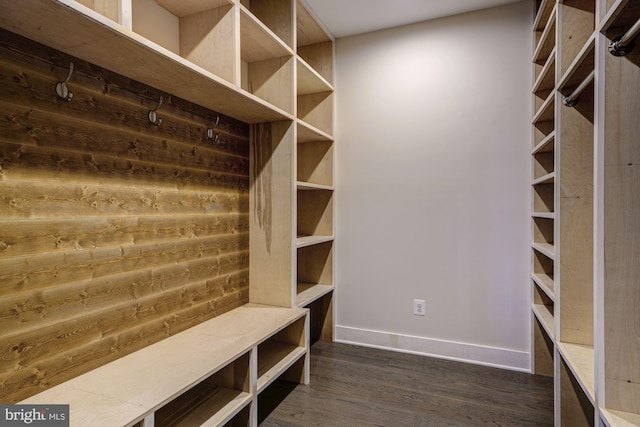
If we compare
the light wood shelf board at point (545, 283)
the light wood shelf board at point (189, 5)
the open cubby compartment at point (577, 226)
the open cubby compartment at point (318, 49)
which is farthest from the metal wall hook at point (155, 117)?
the light wood shelf board at point (545, 283)

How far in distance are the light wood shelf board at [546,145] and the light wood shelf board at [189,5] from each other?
177 cm

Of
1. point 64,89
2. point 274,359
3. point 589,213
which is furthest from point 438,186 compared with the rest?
point 64,89

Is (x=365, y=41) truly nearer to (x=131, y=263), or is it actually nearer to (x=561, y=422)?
(x=131, y=263)

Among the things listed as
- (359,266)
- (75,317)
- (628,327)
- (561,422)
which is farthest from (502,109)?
(75,317)

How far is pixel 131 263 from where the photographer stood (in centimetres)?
155

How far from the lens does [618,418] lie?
3.53ft

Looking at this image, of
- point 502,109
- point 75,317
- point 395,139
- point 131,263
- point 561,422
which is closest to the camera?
point 75,317

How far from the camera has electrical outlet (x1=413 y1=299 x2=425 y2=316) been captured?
2.69 meters

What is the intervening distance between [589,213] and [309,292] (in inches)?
73.1

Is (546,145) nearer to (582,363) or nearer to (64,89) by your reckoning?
(582,363)

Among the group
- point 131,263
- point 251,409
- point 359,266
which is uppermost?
point 131,263

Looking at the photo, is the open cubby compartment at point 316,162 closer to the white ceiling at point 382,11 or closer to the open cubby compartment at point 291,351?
the white ceiling at point 382,11

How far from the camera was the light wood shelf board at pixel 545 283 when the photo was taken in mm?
1857

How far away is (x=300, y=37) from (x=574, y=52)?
6.48ft
